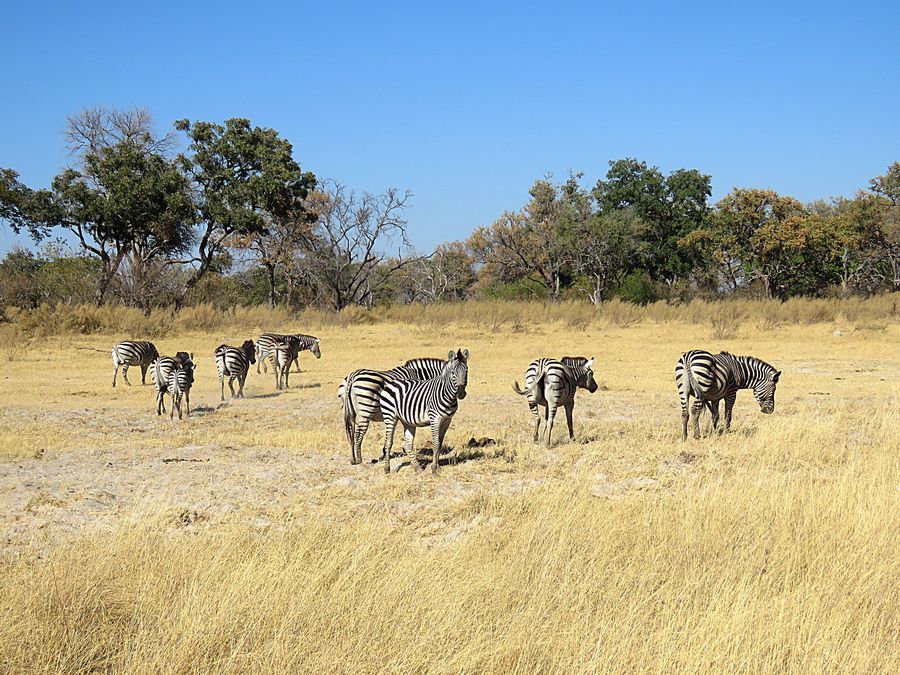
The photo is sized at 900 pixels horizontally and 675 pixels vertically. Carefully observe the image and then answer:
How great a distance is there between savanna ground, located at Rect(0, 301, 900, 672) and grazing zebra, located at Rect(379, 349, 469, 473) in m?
0.44

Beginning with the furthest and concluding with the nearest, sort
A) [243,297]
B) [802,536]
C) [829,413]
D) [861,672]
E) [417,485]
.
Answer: [243,297] → [829,413] → [417,485] → [802,536] → [861,672]

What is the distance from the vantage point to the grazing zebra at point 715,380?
11.5 m

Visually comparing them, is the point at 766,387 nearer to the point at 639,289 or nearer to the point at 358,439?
the point at 358,439

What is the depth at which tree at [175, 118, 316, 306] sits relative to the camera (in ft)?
118

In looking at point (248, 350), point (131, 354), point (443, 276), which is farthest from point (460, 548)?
point (443, 276)

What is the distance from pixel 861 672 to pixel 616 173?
48.9 metres

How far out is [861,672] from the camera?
4.75 meters

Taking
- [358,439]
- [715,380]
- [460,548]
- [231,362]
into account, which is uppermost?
[715,380]

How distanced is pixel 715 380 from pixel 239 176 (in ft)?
98.0

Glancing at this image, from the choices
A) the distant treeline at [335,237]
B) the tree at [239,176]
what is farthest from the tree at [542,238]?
the tree at [239,176]

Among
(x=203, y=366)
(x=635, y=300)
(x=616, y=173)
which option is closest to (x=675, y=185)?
(x=616, y=173)

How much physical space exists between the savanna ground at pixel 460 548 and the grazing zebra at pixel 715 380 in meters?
0.47

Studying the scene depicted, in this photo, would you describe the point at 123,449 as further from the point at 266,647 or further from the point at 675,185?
the point at 675,185

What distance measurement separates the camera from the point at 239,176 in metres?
37.4
